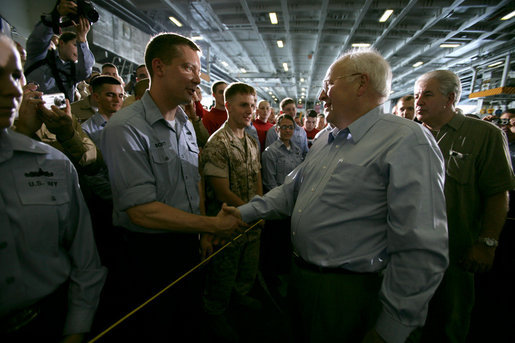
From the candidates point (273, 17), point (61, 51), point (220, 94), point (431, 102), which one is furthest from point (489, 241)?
point (273, 17)

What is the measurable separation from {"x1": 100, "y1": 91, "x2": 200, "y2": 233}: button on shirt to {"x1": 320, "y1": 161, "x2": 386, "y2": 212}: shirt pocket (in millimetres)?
982

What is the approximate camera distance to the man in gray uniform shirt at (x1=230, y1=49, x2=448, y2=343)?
1.00m

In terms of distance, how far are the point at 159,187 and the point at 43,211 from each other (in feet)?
2.00

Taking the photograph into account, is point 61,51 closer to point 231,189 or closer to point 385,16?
point 231,189

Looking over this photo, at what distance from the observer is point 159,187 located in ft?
4.94

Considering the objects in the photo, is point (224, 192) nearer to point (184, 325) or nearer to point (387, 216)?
point (184, 325)

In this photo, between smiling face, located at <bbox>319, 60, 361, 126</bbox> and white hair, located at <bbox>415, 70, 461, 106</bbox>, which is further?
white hair, located at <bbox>415, 70, 461, 106</bbox>

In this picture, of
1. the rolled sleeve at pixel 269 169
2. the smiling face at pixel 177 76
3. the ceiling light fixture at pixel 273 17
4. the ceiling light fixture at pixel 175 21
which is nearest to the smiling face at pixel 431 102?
the rolled sleeve at pixel 269 169

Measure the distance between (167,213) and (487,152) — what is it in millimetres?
2550

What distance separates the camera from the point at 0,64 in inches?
31.1

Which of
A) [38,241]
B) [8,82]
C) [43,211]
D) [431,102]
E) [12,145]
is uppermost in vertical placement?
[431,102]

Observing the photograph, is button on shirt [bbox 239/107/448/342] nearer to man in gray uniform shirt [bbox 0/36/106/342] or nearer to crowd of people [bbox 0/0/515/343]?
crowd of people [bbox 0/0/515/343]

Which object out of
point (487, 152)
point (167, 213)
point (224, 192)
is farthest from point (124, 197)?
point (487, 152)

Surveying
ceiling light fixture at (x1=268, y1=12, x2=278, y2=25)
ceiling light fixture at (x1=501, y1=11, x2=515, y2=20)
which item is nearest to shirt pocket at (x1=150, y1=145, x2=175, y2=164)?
ceiling light fixture at (x1=268, y1=12, x2=278, y2=25)
